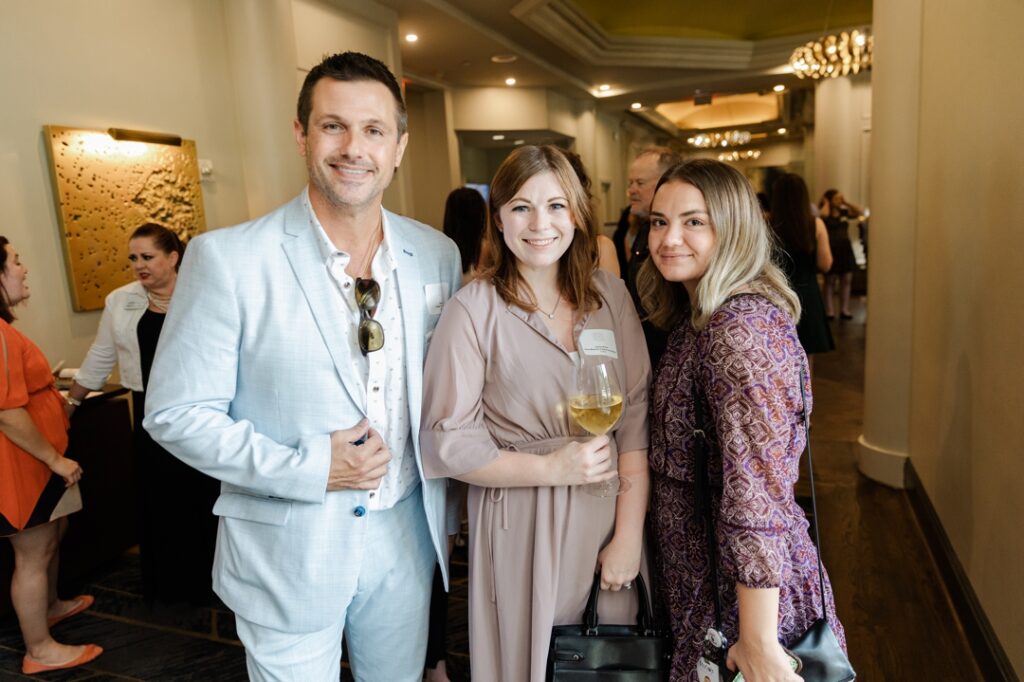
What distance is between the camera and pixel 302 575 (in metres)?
1.44

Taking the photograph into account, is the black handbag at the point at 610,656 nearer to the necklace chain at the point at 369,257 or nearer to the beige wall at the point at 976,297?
the necklace chain at the point at 369,257

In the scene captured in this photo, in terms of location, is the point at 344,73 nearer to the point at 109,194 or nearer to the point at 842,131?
the point at 109,194

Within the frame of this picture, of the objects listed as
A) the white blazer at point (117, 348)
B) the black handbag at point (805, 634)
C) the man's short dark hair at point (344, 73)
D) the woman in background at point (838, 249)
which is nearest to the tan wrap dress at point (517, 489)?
the black handbag at point (805, 634)

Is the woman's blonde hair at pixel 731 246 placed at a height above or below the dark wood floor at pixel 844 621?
above

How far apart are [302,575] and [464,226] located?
250 cm

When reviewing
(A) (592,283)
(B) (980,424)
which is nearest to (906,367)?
(B) (980,424)

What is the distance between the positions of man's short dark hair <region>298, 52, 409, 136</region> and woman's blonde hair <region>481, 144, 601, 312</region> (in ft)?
0.95

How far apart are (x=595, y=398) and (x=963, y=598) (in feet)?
7.44

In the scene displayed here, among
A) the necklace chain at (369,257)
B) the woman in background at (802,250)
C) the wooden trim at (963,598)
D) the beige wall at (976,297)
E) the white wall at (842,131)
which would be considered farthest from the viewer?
the white wall at (842,131)

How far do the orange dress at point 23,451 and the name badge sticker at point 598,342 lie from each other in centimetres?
232

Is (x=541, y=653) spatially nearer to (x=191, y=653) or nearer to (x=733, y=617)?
(x=733, y=617)

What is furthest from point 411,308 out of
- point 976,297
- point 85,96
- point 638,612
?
point 85,96

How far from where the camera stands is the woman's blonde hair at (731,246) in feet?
4.52

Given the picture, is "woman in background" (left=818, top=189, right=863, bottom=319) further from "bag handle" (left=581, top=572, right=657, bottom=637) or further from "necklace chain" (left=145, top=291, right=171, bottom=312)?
"bag handle" (left=581, top=572, right=657, bottom=637)
